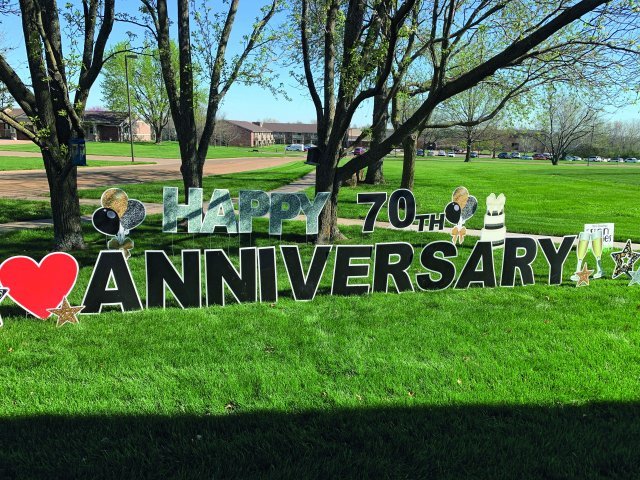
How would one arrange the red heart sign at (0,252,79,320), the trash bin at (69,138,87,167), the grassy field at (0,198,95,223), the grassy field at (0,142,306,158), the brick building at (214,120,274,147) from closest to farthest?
the red heart sign at (0,252,79,320) → the trash bin at (69,138,87,167) → the grassy field at (0,198,95,223) → the grassy field at (0,142,306,158) → the brick building at (214,120,274,147)

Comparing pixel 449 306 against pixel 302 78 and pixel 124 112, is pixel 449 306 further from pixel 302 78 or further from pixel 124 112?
pixel 124 112

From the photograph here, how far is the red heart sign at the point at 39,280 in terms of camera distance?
178 inches

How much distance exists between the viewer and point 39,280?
184 inches

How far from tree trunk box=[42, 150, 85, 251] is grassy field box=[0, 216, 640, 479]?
2.34 meters

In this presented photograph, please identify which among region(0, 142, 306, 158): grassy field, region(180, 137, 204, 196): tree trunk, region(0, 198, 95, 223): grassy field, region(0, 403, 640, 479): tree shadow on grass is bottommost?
region(0, 403, 640, 479): tree shadow on grass

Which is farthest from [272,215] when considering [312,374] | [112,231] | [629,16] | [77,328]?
[629,16]

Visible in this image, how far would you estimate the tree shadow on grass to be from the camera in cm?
271

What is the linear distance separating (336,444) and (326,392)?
2.15 ft

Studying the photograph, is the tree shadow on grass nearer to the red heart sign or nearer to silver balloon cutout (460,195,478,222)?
the red heart sign

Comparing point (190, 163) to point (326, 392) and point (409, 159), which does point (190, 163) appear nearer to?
point (326, 392)

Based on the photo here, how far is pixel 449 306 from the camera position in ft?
18.9

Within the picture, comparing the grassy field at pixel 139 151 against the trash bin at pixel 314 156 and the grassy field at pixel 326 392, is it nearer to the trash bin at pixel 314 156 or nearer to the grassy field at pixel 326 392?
the trash bin at pixel 314 156

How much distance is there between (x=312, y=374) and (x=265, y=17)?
7.73 m

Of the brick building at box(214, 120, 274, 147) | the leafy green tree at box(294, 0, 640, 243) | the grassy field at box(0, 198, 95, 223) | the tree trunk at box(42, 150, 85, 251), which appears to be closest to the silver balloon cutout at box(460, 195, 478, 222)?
the leafy green tree at box(294, 0, 640, 243)
